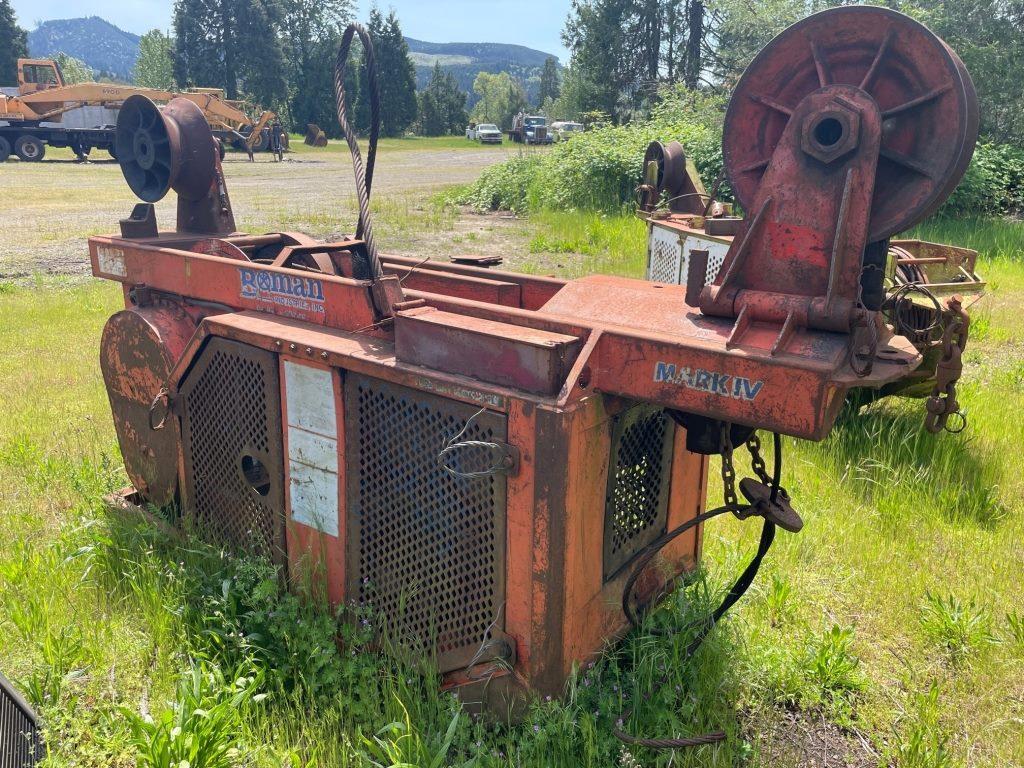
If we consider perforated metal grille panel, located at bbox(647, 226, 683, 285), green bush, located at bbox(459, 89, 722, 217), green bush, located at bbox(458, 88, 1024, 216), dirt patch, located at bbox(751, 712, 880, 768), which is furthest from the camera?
green bush, located at bbox(459, 89, 722, 217)

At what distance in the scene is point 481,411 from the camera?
99.4 inches

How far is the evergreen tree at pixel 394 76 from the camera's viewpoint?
59.9m

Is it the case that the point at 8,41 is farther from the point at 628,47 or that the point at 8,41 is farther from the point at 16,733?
the point at 16,733

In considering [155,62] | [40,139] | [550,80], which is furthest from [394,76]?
[550,80]

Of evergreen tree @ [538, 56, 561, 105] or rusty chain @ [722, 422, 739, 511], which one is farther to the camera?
evergreen tree @ [538, 56, 561, 105]

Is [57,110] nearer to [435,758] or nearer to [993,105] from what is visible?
[993,105]

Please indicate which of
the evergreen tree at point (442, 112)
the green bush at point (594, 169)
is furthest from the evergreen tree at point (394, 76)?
the green bush at point (594, 169)

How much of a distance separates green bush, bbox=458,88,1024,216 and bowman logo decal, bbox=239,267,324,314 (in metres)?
11.6

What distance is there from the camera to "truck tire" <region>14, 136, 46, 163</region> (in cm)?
2848

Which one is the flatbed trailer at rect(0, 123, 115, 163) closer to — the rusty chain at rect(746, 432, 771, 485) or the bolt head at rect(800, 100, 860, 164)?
the rusty chain at rect(746, 432, 771, 485)

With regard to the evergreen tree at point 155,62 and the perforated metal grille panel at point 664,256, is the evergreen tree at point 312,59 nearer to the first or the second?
the evergreen tree at point 155,62

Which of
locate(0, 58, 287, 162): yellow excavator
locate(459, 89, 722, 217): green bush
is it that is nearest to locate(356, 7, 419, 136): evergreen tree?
locate(0, 58, 287, 162): yellow excavator

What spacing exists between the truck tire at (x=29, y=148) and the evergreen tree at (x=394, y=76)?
106 ft

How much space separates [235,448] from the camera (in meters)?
3.45
